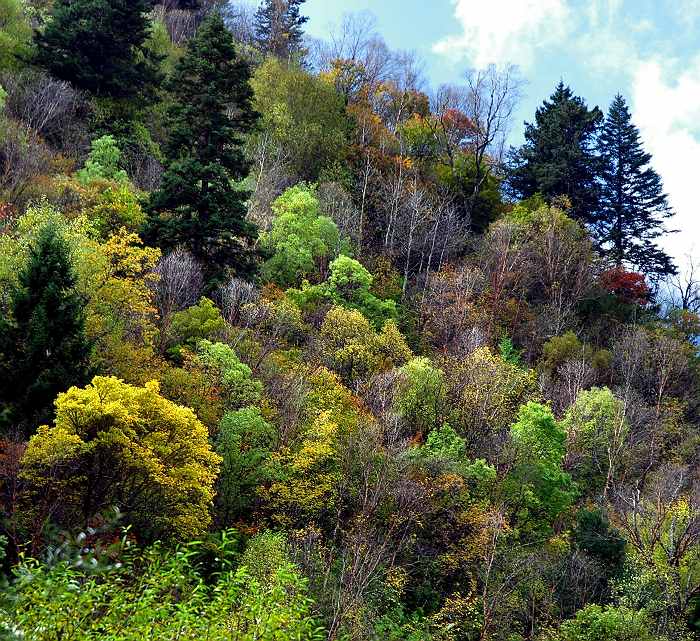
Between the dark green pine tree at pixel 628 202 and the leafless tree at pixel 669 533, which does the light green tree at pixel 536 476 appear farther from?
the dark green pine tree at pixel 628 202

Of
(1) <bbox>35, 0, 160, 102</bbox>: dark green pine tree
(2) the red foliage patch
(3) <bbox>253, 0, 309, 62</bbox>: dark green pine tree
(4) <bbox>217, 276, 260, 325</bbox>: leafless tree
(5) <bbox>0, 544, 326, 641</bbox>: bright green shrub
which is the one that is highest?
(3) <bbox>253, 0, 309, 62</bbox>: dark green pine tree

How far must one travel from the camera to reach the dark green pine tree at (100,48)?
37.1 m

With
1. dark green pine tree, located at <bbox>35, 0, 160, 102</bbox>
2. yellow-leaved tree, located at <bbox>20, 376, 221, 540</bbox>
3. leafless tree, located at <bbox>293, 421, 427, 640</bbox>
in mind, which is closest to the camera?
yellow-leaved tree, located at <bbox>20, 376, 221, 540</bbox>

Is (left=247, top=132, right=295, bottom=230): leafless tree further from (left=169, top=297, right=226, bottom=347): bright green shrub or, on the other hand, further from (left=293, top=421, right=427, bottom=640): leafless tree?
(left=293, top=421, right=427, bottom=640): leafless tree

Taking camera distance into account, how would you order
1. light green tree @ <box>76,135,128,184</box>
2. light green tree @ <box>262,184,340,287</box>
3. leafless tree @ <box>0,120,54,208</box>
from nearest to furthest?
leafless tree @ <box>0,120,54,208</box>
light green tree @ <box>76,135,128,184</box>
light green tree @ <box>262,184,340,287</box>

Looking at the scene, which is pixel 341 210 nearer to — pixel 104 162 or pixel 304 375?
pixel 104 162

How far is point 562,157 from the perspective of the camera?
51938 mm

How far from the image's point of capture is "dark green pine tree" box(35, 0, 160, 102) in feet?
122

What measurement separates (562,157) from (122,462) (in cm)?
4343

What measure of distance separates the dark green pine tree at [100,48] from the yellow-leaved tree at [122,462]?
2666 cm

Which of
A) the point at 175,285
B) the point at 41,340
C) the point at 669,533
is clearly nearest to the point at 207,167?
the point at 175,285

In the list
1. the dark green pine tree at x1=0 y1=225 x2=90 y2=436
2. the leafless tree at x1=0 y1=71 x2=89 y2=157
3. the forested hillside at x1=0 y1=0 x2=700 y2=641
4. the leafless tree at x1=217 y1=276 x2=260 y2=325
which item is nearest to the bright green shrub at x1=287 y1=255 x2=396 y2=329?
the forested hillside at x1=0 y1=0 x2=700 y2=641

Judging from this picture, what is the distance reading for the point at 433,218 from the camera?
40875mm

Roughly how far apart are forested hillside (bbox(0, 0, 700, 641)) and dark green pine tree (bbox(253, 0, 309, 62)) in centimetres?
1153
